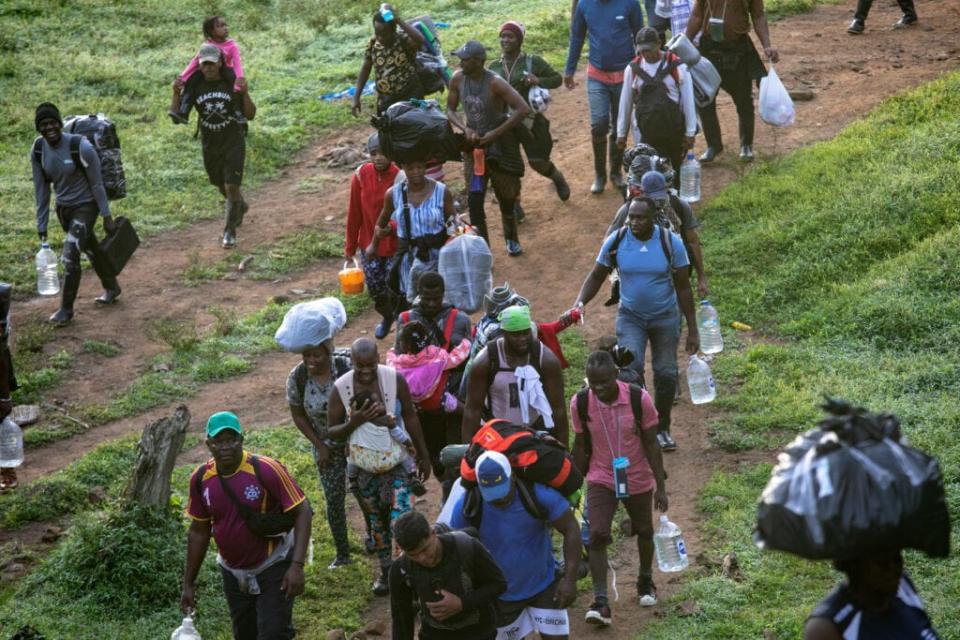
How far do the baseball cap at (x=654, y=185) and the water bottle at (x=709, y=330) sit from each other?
1.22 m

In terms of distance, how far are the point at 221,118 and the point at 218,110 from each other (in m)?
0.09

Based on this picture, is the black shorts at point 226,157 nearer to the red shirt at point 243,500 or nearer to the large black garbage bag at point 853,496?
the red shirt at point 243,500

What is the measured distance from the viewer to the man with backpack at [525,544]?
22.0 ft

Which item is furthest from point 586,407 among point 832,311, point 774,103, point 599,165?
point 599,165

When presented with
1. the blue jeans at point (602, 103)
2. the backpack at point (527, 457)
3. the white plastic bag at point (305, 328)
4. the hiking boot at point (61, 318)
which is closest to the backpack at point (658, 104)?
the blue jeans at point (602, 103)

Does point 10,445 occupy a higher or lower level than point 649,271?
lower

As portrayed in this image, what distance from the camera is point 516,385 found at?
792 cm

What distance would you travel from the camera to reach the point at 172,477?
10.5m

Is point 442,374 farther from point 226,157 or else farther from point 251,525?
point 226,157

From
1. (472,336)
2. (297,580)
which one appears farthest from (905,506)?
(472,336)

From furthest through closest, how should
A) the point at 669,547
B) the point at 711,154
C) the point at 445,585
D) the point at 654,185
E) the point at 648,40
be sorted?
1. the point at 711,154
2. the point at 648,40
3. the point at 654,185
4. the point at 669,547
5. the point at 445,585

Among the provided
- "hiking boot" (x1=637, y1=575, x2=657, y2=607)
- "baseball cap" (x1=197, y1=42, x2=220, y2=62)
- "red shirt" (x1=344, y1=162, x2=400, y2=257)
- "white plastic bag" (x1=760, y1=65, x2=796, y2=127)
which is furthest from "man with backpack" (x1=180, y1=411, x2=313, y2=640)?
"white plastic bag" (x1=760, y1=65, x2=796, y2=127)

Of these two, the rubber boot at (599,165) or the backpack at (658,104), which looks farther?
the rubber boot at (599,165)

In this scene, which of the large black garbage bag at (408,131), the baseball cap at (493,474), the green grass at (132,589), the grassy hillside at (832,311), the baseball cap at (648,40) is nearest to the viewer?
the baseball cap at (493,474)
